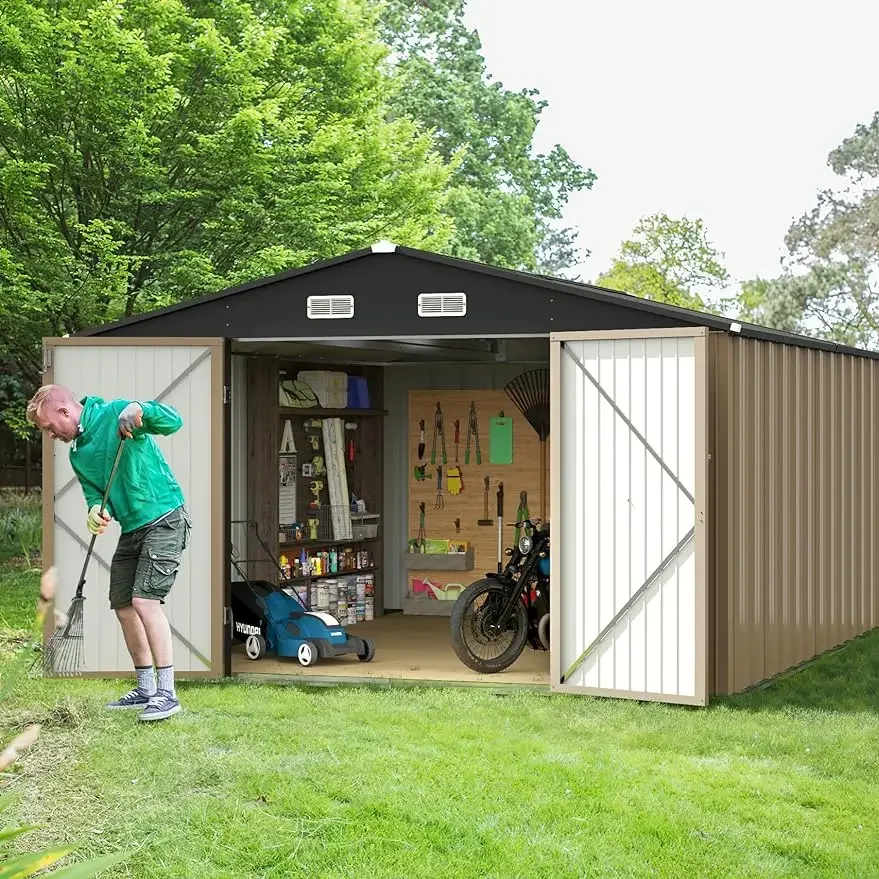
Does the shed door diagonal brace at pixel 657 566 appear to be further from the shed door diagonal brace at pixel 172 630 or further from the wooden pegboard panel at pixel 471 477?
the wooden pegboard panel at pixel 471 477

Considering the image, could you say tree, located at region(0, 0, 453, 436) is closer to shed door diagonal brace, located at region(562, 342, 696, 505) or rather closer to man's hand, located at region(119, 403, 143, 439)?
shed door diagonal brace, located at region(562, 342, 696, 505)

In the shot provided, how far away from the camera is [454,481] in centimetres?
1157

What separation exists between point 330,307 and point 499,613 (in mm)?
1987

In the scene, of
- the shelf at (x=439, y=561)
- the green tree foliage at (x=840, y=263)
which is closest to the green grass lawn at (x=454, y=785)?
the shelf at (x=439, y=561)

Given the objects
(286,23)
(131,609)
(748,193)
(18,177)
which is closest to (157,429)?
(131,609)

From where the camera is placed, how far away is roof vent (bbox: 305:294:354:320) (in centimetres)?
823

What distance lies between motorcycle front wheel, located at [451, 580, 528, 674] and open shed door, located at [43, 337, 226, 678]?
1.35 meters

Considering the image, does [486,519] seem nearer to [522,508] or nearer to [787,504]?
[522,508]

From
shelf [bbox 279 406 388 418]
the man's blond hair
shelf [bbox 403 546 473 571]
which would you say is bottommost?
shelf [bbox 403 546 473 571]

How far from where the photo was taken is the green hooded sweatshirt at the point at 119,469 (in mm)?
7102

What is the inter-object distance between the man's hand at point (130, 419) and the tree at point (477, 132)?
18.9 m

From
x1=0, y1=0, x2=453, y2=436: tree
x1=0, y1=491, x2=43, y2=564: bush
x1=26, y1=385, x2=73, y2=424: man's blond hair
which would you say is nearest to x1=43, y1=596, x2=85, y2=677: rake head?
x1=26, y1=385, x2=73, y2=424: man's blond hair

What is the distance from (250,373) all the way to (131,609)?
3.17 m

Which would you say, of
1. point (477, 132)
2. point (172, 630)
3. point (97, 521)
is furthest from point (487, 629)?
point (477, 132)
